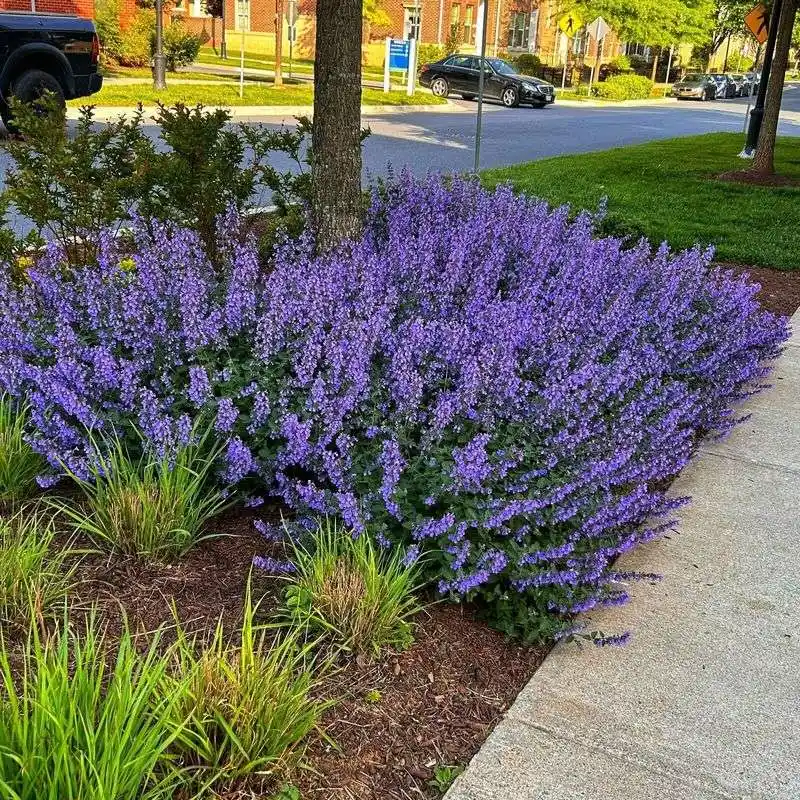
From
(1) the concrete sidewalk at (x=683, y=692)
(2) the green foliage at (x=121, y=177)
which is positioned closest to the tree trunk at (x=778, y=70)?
(2) the green foliage at (x=121, y=177)

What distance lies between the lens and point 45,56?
13.3 m

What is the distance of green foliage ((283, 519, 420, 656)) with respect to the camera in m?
2.83

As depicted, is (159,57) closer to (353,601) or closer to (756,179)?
(756,179)

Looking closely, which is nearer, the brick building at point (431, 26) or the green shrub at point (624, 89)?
the green shrub at point (624, 89)

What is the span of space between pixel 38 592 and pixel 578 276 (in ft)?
10.8

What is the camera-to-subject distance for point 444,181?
756cm

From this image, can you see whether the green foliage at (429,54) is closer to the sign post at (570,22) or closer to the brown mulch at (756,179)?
the sign post at (570,22)

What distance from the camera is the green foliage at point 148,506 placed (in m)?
3.14

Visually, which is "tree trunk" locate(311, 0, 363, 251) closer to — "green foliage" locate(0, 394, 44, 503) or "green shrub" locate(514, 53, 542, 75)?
"green foliage" locate(0, 394, 44, 503)

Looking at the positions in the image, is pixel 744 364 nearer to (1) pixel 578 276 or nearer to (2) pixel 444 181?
(1) pixel 578 276

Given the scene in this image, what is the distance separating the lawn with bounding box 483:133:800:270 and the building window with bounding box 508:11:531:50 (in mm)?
37315

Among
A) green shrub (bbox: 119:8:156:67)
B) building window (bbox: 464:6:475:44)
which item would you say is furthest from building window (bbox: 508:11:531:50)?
green shrub (bbox: 119:8:156:67)

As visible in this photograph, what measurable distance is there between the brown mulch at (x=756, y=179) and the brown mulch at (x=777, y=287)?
586 centimetres

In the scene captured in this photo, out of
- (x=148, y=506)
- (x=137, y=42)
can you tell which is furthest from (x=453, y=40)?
(x=148, y=506)
